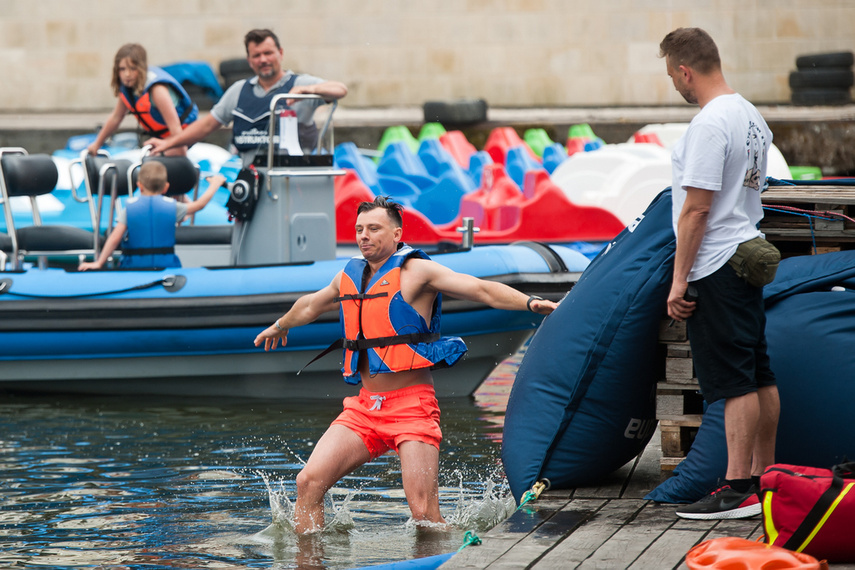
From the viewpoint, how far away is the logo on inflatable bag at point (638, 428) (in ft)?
14.3

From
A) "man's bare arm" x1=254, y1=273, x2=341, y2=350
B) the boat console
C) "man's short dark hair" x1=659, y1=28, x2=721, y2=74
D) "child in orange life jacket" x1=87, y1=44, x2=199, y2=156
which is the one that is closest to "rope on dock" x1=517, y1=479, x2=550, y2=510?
"man's bare arm" x1=254, y1=273, x2=341, y2=350

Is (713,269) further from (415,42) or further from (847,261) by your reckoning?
(415,42)

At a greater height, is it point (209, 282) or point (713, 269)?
point (713, 269)

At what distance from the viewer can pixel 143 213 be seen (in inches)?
302

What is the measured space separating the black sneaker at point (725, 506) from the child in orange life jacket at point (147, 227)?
4769 mm

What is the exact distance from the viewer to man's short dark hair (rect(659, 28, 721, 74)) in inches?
150

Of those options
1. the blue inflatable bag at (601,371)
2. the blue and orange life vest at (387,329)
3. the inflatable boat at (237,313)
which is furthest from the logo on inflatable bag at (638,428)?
the inflatable boat at (237,313)

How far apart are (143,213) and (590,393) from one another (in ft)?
14.0

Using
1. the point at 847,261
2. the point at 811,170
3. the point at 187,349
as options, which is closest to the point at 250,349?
the point at 187,349

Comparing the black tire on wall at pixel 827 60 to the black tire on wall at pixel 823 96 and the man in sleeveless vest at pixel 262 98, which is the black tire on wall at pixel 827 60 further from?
the man in sleeveless vest at pixel 262 98

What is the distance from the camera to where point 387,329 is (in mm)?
4406

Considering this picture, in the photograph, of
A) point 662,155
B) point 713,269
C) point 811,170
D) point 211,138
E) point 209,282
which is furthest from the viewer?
point 211,138

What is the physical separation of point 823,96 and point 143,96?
12997 mm

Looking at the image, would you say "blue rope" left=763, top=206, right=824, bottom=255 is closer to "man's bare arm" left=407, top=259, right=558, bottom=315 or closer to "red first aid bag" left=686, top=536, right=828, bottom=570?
"man's bare arm" left=407, top=259, right=558, bottom=315
